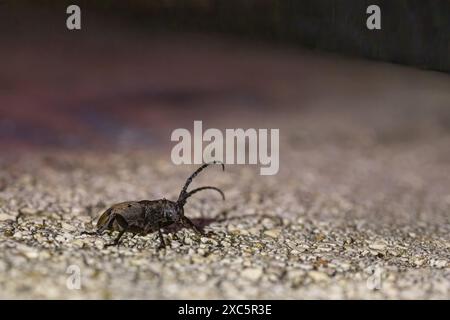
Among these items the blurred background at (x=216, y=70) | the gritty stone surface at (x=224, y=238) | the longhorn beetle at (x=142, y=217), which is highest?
the blurred background at (x=216, y=70)

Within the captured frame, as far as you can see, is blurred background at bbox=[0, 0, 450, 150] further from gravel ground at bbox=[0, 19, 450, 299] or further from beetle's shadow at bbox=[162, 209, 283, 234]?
beetle's shadow at bbox=[162, 209, 283, 234]

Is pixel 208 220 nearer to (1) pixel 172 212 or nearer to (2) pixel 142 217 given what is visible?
(1) pixel 172 212

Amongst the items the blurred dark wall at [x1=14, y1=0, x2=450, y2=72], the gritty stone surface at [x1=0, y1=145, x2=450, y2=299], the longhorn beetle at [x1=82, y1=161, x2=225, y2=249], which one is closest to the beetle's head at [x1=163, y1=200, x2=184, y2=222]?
the longhorn beetle at [x1=82, y1=161, x2=225, y2=249]

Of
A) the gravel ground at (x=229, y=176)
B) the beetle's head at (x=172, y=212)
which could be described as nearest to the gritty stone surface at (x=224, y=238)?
the gravel ground at (x=229, y=176)

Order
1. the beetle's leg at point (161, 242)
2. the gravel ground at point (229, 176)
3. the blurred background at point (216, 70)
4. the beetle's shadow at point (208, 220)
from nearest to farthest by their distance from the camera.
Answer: the gravel ground at point (229, 176), the beetle's leg at point (161, 242), the beetle's shadow at point (208, 220), the blurred background at point (216, 70)

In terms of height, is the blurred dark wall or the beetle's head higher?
the blurred dark wall

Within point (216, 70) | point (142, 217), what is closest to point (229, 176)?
point (142, 217)

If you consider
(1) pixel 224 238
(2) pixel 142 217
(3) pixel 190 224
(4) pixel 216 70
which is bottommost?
(1) pixel 224 238

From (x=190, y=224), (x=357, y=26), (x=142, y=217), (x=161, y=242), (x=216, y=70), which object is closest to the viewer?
(x=161, y=242)

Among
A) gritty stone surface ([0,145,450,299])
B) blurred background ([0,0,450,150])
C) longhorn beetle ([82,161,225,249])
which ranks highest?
blurred background ([0,0,450,150])

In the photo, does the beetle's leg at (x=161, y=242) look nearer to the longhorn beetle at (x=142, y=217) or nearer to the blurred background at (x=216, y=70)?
the longhorn beetle at (x=142, y=217)

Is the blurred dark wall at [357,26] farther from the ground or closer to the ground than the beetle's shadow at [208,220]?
farther from the ground

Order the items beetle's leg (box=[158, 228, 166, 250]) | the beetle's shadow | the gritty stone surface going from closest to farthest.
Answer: the gritty stone surface, beetle's leg (box=[158, 228, 166, 250]), the beetle's shadow
